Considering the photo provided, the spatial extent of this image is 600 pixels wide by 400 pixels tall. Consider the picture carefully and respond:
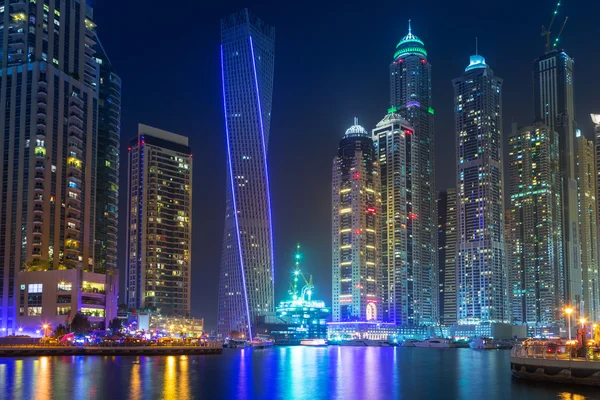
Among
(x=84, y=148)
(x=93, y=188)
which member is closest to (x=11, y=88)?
(x=84, y=148)

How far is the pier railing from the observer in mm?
75812

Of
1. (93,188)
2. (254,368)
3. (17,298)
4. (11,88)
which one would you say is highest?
(11,88)

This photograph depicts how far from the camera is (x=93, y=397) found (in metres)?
72.3

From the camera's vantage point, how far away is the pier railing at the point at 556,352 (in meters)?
75.8

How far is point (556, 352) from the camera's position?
77.8m

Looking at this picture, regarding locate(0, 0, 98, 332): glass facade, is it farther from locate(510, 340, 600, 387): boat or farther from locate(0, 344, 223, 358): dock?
locate(510, 340, 600, 387): boat

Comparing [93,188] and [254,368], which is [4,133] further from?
[254,368]

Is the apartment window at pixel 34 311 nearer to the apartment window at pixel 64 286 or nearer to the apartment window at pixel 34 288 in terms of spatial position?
the apartment window at pixel 34 288

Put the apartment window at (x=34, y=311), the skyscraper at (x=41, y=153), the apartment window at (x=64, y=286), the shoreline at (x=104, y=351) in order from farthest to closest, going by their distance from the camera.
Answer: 1. the skyscraper at (x=41, y=153)
2. the apartment window at (x=64, y=286)
3. the apartment window at (x=34, y=311)
4. the shoreline at (x=104, y=351)

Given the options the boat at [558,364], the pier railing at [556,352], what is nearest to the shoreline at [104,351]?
the pier railing at [556,352]

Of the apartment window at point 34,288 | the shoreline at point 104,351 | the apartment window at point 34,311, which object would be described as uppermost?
the apartment window at point 34,288

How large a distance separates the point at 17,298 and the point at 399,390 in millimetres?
101758

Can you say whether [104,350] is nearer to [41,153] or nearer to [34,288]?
[34,288]

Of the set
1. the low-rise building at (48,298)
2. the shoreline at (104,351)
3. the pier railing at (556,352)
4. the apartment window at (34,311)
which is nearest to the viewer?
the pier railing at (556,352)
